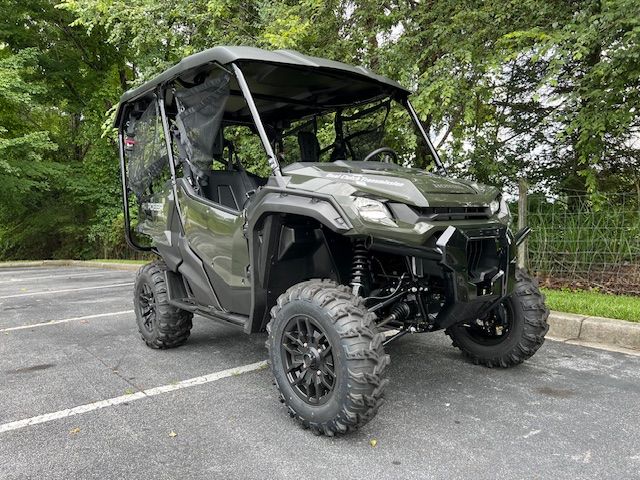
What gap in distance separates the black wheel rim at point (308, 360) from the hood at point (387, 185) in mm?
746

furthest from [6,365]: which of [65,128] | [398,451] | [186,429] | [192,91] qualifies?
[65,128]

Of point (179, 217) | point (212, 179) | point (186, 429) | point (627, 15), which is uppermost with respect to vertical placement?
point (627, 15)

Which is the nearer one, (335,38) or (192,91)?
(192,91)

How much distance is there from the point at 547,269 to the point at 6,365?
621cm

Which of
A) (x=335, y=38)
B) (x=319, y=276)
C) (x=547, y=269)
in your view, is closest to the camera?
(x=319, y=276)

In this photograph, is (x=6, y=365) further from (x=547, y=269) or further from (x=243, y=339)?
(x=547, y=269)

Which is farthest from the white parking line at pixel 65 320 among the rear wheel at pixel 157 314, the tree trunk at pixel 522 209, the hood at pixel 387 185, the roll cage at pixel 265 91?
the tree trunk at pixel 522 209

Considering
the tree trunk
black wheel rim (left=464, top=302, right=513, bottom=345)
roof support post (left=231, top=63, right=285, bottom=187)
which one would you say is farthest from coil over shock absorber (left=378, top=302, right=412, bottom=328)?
the tree trunk

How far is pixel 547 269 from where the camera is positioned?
674 centimetres

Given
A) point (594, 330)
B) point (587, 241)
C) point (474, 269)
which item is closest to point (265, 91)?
point (474, 269)

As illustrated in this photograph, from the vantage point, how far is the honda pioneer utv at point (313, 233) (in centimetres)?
265

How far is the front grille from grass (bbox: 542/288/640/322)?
2.51 metres

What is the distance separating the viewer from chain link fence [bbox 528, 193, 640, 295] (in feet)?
20.0

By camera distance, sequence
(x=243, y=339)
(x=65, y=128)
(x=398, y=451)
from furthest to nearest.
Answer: (x=65, y=128) < (x=243, y=339) < (x=398, y=451)
